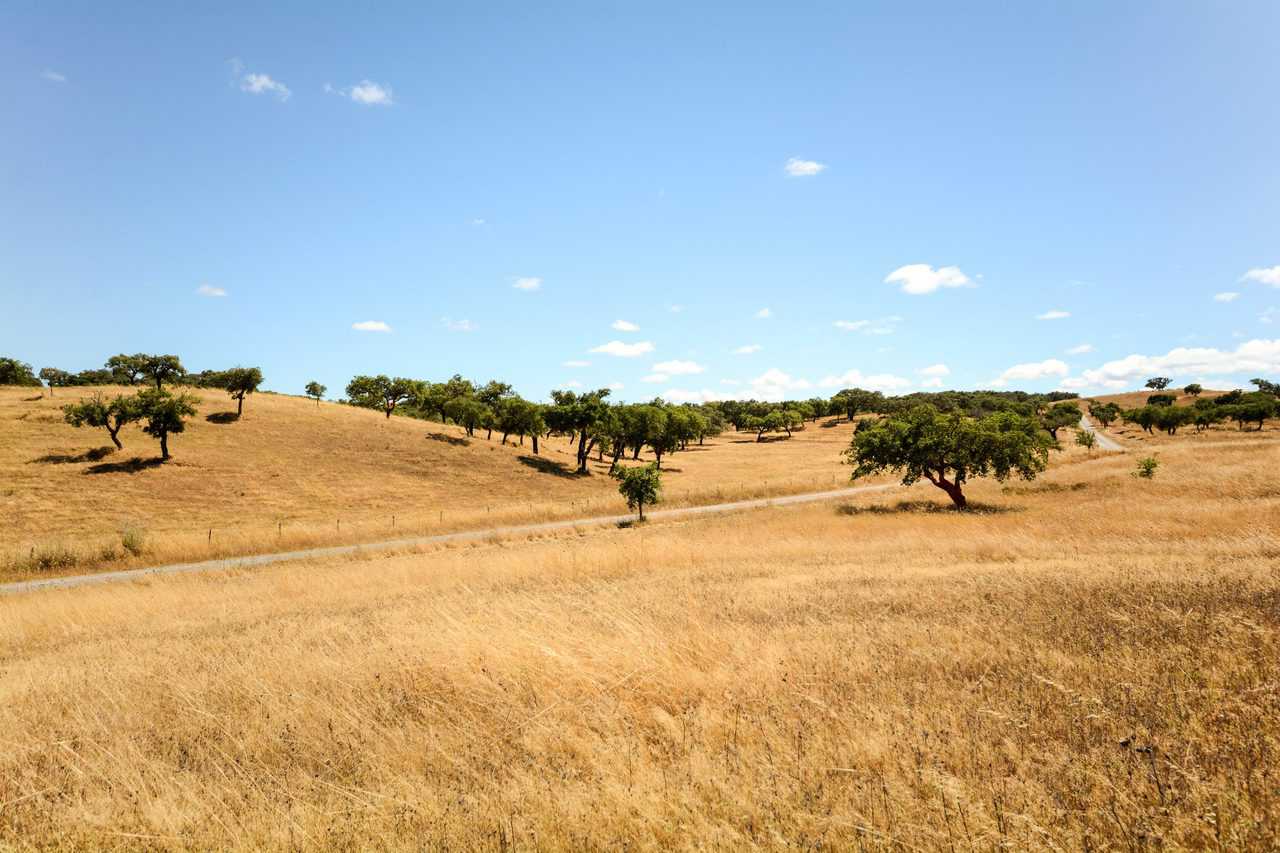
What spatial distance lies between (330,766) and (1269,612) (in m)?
10.9

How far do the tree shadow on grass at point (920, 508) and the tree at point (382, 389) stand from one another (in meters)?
88.5

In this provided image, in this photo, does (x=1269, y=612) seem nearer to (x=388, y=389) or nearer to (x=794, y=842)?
(x=794, y=842)

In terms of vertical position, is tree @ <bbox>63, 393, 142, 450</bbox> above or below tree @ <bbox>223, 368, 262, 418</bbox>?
below

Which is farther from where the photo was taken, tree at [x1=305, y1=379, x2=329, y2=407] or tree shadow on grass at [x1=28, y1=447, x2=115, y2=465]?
tree at [x1=305, y1=379, x2=329, y2=407]

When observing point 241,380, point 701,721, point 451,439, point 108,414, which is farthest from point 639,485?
point 241,380

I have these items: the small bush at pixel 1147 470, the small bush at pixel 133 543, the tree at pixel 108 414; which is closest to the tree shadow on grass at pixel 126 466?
the tree at pixel 108 414


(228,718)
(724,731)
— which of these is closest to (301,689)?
(228,718)

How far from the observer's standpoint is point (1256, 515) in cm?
2022

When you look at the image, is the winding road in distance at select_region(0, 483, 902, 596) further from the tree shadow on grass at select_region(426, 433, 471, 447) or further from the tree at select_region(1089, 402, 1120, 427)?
the tree at select_region(1089, 402, 1120, 427)

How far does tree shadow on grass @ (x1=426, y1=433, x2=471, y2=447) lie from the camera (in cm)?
7781

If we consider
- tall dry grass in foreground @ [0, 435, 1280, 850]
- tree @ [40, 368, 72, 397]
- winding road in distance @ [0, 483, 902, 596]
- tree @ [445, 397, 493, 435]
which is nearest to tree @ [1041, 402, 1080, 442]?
winding road in distance @ [0, 483, 902, 596]

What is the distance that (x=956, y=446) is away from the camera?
36094 mm

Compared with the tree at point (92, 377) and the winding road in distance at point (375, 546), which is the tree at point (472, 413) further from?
the tree at point (92, 377)

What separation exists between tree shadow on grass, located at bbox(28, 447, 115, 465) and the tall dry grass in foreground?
183 feet
